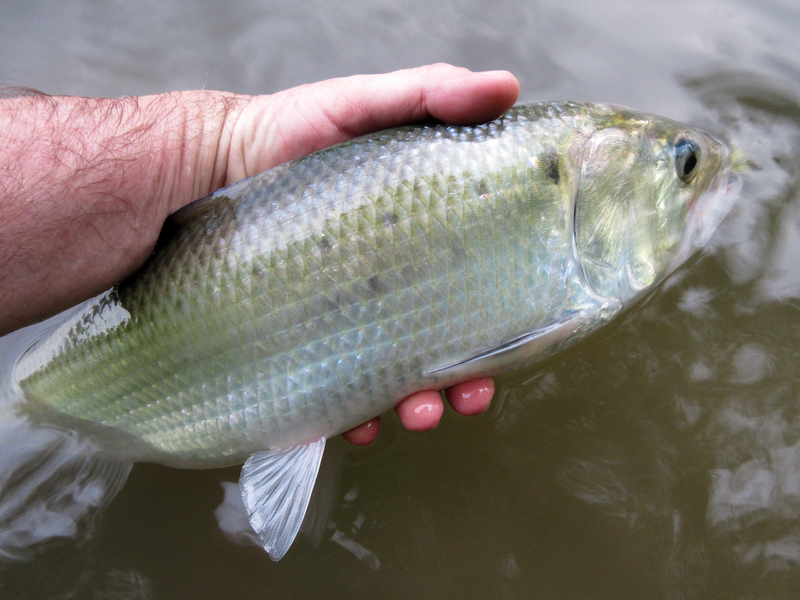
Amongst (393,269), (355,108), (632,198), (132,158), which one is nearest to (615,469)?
A: (632,198)

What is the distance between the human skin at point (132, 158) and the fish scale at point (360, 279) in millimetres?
191

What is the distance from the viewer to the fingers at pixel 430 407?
2230 millimetres

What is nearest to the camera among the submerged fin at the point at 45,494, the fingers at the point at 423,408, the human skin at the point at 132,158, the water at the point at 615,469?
the human skin at the point at 132,158

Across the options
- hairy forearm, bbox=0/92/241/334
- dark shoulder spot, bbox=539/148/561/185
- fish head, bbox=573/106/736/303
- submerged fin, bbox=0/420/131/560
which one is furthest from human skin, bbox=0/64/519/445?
submerged fin, bbox=0/420/131/560

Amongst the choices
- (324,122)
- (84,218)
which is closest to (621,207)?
(324,122)

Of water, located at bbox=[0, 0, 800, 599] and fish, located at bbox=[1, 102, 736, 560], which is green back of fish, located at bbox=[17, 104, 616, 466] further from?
water, located at bbox=[0, 0, 800, 599]

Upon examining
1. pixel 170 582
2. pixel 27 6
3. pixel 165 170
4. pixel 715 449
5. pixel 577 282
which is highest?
pixel 27 6

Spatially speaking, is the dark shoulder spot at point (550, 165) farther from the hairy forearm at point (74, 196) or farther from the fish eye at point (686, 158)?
the hairy forearm at point (74, 196)

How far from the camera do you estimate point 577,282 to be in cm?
193

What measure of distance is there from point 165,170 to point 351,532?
1.87 meters

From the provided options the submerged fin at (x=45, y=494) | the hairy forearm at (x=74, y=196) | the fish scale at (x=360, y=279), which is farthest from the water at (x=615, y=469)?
the hairy forearm at (x=74, y=196)

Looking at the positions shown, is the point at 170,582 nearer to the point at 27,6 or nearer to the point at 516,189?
the point at 516,189

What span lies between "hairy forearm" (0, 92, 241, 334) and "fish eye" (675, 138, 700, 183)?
2047 mm

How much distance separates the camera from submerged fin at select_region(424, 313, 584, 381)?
193cm
